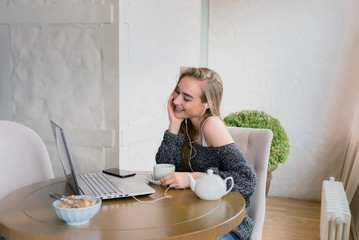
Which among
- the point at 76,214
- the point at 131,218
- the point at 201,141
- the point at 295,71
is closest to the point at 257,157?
the point at 201,141

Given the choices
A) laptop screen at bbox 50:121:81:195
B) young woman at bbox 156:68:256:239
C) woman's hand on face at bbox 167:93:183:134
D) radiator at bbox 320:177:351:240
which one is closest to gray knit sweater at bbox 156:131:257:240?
young woman at bbox 156:68:256:239

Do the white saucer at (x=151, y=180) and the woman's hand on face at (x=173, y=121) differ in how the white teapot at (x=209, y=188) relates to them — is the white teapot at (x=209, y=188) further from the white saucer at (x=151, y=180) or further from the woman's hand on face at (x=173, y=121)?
the woman's hand on face at (x=173, y=121)

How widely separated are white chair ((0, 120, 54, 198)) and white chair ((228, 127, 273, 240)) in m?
0.93

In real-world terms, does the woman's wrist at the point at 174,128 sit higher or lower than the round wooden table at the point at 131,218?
higher

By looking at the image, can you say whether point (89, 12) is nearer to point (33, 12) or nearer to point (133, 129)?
point (33, 12)

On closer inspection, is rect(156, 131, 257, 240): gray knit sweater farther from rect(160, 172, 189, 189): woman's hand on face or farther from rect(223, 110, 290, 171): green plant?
rect(223, 110, 290, 171): green plant

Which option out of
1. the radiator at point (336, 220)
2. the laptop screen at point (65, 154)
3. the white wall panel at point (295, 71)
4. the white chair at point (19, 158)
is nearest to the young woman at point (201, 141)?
the laptop screen at point (65, 154)

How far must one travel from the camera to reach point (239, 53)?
3.91 metres

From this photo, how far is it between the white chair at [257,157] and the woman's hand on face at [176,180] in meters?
0.43

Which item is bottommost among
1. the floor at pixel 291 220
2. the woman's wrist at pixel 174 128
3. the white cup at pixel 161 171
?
the floor at pixel 291 220

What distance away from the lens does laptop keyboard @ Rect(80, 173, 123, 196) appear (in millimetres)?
1369

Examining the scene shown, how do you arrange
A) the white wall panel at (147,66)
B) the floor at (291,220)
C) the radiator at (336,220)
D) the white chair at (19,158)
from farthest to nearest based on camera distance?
the floor at (291,220) → the white wall panel at (147,66) → the radiator at (336,220) → the white chair at (19,158)

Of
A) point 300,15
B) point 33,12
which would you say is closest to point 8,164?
point 33,12

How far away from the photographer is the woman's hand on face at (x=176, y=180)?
1.48m
